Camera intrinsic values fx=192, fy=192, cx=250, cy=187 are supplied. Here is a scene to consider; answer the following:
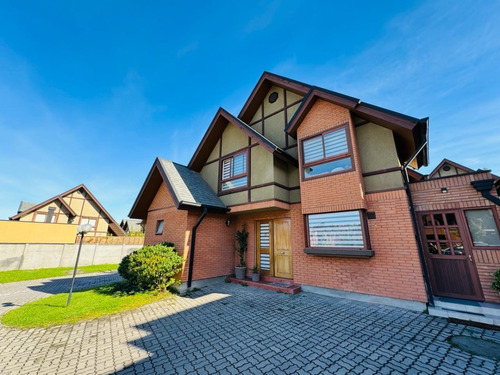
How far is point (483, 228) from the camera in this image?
5.52m

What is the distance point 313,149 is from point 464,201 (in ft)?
15.6

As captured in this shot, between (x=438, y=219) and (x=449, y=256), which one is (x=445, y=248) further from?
(x=438, y=219)

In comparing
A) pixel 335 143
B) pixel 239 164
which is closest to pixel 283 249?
pixel 239 164

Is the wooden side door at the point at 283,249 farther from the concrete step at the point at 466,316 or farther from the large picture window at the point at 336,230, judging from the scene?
the concrete step at the point at 466,316

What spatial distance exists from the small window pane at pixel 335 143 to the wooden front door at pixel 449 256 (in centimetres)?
333

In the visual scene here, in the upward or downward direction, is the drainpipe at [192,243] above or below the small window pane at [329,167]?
below

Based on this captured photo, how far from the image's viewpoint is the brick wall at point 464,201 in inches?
205

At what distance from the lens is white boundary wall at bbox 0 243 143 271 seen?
13.9 metres

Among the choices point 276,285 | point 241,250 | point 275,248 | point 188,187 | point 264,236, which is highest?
point 188,187

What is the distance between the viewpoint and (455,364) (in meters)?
3.05

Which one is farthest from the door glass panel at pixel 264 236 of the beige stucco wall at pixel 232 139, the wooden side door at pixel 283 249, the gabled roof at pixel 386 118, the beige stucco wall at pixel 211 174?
the gabled roof at pixel 386 118

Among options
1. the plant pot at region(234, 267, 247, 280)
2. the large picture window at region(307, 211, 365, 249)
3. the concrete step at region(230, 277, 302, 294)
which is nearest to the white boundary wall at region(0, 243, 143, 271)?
the plant pot at region(234, 267, 247, 280)

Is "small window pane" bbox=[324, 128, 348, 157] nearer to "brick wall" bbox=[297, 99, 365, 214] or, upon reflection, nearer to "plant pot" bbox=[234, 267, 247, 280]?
"brick wall" bbox=[297, 99, 365, 214]

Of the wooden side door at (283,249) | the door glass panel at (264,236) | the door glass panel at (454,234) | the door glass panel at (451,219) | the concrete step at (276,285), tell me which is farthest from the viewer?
the door glass panel at (264,236)
